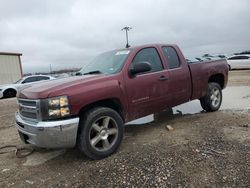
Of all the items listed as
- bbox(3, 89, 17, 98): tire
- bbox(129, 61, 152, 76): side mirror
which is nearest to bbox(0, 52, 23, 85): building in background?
bbox(3, 89, 17, 98): tire

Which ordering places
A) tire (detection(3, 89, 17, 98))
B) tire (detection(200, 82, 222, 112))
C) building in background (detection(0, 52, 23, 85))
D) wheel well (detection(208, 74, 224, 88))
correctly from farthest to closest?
building in background (detection(0, 52, 23, 85))
tire (detection(3, 89, 17, 98))
wheel well (detection(208, 74, 224, 88))
tire (detection(200, 82, 222, 112))

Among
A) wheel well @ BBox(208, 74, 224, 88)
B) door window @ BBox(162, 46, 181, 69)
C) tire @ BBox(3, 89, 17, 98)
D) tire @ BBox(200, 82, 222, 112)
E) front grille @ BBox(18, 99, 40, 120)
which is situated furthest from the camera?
tire @ BBox(3, 89, 17, 98)

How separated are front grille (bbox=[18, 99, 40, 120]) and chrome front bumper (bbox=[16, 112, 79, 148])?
155 millimetres

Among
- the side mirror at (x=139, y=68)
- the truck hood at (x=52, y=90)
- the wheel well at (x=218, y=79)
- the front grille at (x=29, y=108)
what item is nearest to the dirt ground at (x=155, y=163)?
the front grille at (x=29, y=108)

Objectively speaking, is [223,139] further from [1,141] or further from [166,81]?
[1,141]

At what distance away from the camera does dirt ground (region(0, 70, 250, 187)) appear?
141 inches

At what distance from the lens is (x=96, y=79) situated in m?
4.47

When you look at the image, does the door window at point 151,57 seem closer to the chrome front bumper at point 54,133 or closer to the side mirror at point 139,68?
the side mirror at point 139,68

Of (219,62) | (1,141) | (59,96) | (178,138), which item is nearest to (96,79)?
(59,96)

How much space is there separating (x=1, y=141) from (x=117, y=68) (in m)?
3.13

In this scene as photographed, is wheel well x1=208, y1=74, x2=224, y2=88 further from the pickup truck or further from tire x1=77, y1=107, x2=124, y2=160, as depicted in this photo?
tire x1=77, y1=107, x2=124, y2=160

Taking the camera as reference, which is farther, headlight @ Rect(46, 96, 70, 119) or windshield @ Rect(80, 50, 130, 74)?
windshield @ Rect(80, 50, 130, 74)

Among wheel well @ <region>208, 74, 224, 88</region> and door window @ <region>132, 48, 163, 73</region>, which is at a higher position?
door window @ <region>132, 48, 163, 73</region>

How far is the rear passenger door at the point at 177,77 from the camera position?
571 centimetres
